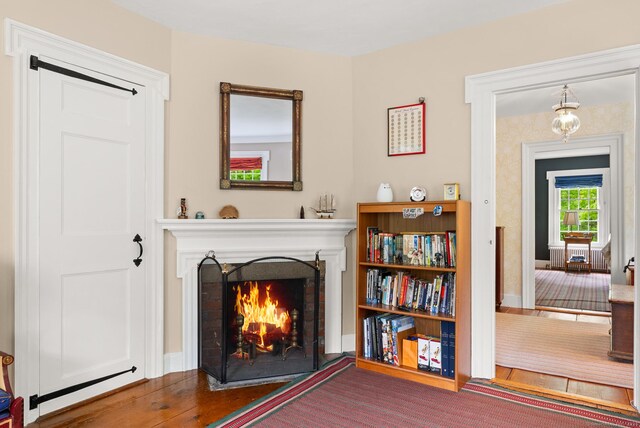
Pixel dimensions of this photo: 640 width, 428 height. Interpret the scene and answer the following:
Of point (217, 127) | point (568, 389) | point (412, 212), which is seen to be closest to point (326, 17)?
point (217, 127)

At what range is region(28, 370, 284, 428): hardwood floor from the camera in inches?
94.1

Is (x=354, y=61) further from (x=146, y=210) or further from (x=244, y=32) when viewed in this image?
(x=146, y=210)

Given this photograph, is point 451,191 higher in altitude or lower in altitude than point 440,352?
higher

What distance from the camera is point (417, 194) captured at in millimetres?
3160

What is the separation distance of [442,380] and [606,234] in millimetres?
8192

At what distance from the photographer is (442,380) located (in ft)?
9.47

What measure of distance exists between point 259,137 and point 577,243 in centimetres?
860

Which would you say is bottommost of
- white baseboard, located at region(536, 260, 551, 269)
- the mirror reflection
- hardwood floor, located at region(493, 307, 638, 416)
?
hardwood floor, located at region(493, 307, 638, 416)

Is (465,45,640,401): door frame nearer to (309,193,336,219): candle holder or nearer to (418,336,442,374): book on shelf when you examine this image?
(418,336,442,374): book on shelf

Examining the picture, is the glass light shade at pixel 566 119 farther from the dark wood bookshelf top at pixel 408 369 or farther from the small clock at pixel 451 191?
the dark wood bookshelf top at pixel 408 369

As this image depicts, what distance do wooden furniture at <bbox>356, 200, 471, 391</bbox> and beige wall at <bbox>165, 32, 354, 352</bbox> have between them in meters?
0.36

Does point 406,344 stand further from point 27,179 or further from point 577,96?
point 577,96

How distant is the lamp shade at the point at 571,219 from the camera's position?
9258 mm

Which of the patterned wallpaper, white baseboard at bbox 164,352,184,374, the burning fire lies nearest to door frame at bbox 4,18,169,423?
white baseboard at bbox 164,352,184,374
